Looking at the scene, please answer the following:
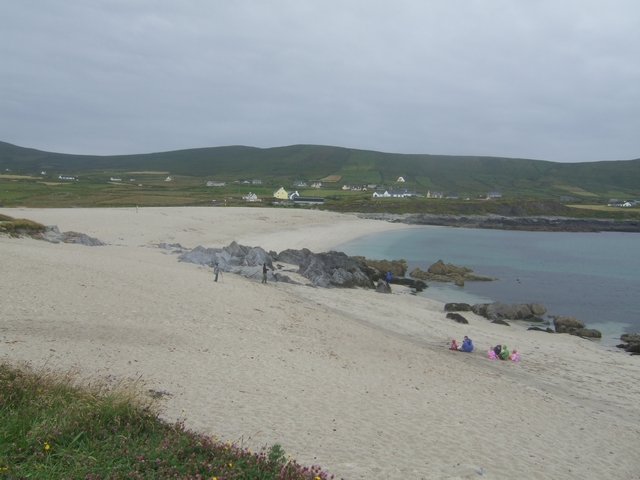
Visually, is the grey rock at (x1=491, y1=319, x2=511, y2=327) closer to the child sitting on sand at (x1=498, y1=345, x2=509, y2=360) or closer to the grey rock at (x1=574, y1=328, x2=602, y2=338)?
the grey rock at (x1=574, y1=328, x2=602, y2=338)

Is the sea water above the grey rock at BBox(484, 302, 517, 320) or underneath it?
underneath

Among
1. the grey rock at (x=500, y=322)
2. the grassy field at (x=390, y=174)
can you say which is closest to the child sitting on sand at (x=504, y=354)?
the grey rock at (x=500, y=322)

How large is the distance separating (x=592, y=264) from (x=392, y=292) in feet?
91.7

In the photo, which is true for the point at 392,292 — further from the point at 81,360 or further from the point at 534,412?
the point at 81,360

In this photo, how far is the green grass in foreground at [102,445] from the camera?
193 inches

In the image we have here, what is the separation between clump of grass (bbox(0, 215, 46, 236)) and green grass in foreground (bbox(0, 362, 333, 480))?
67.5 feet

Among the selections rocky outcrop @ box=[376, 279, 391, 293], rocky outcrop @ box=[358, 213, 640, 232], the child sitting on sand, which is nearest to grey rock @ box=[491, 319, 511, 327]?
rocky outcrop @ box=[376, 279, 391, 293]

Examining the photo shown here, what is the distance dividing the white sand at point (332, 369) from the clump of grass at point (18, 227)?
203 inches

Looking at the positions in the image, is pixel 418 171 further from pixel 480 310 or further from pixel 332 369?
pixel 332 369

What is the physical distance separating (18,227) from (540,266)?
38405mm

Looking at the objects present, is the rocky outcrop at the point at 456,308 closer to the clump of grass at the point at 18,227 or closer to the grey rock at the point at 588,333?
the grey rock at the point at 588,333

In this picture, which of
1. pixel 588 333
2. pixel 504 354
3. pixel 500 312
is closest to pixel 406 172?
pixel 500 312

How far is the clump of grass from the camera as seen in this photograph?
77.3 feet

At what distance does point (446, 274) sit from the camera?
32812 millimetres
